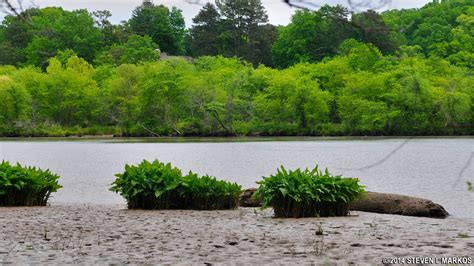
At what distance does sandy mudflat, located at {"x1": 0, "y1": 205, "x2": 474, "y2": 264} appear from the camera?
10.2 metres

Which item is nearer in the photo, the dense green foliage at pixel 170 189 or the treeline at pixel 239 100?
the dense green foliage at pixel 170 189

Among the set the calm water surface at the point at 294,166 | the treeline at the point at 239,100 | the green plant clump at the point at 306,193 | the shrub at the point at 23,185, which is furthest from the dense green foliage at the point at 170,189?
the treeline at the point at 239,100

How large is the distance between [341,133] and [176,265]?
86976 millimetres

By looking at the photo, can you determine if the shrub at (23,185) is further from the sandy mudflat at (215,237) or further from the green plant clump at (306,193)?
the green plant clump at (306,193)

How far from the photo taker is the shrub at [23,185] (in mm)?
17656

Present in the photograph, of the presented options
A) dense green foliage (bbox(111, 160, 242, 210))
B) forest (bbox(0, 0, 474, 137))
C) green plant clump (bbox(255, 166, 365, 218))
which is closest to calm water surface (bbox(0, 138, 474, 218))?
green plant clump (bbox(255, 166, 365, 218))

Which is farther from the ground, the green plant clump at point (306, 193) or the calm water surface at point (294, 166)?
the green plant clump at point (306, 193)

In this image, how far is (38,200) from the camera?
740 inches

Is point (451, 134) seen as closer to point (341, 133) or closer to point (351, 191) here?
point (341, 133)

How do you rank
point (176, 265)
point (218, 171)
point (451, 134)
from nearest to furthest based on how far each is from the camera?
point (176, 265) < point (218, 171) < point (451, 134)

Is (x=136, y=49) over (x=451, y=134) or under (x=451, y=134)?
over

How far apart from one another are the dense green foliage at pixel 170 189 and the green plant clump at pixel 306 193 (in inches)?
71.9

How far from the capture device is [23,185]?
59.4 ft

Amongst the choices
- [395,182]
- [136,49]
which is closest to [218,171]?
[395,182]
